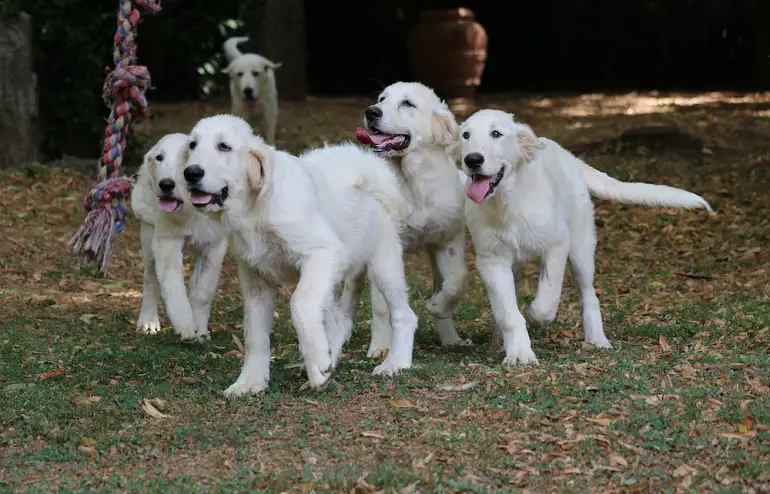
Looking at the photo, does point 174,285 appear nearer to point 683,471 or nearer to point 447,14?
point 683,471

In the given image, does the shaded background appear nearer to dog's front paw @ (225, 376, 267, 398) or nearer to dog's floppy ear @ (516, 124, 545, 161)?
dog's floppy ear @ (516, 124, 545, 161)

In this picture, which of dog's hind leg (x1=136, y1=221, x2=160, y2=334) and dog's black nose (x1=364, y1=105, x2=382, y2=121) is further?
dog's hind leg (x1=136, y1=221, x2=160, y2=334)

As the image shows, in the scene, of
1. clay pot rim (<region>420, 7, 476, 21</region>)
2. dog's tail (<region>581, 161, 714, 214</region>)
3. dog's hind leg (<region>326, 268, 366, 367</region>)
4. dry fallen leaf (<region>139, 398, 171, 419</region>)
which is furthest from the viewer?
clay pot rim (<region>420, 7, 476, 21</region>)

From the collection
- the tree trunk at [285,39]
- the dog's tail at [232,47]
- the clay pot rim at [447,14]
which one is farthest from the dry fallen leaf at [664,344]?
the clay pot rim at [447,14]

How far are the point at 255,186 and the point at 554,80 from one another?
1800cm

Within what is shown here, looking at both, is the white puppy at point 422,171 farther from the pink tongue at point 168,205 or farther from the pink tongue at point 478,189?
the pink tongue at point 168,205

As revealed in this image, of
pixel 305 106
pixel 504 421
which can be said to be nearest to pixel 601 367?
pixel 504 421

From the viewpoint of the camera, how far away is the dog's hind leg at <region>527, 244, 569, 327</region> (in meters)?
6.77

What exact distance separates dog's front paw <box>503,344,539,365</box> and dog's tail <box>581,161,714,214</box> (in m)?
1.56

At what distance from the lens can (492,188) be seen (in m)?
6.66

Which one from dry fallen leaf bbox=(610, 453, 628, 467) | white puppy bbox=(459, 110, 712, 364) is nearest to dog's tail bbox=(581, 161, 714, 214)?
white puppy bbox=(459, 110, 712, 364)

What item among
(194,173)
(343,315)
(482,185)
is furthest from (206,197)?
(482,185)

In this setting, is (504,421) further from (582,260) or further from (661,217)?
(661,217)

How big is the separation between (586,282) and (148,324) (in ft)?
9.63
